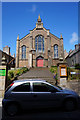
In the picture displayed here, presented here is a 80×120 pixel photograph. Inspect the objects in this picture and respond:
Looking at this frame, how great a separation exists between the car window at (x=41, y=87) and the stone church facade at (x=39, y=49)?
19061 mm

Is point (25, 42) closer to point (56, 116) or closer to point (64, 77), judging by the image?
→ point (64, 77)

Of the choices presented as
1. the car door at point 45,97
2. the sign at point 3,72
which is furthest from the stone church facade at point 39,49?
the car door at point 45,97

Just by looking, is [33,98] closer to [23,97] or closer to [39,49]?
[23,97]

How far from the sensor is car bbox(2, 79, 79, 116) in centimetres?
408

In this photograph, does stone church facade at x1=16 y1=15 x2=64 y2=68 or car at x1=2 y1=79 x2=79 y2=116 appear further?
stone church facade at x1=16 y1=15 x2=64 y2=68

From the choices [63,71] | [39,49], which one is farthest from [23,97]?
[39,49]

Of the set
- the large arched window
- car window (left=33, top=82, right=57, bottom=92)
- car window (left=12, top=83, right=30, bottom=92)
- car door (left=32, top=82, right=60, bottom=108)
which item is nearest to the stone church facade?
the large arched window

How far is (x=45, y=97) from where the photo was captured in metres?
4.19

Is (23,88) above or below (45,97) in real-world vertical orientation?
above

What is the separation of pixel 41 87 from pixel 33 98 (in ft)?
2.35

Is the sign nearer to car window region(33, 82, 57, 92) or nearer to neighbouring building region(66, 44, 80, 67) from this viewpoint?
car window region(33, 82, 57, 92)

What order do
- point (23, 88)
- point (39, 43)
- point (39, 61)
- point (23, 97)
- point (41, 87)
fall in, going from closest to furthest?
point (23, 97), point (23, 88), point (41, 87), point (39, 61), point (39, 43)

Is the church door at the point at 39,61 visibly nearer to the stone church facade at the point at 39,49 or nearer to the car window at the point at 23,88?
the stone church facade at the point at 39,49

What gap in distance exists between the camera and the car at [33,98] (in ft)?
13.4
